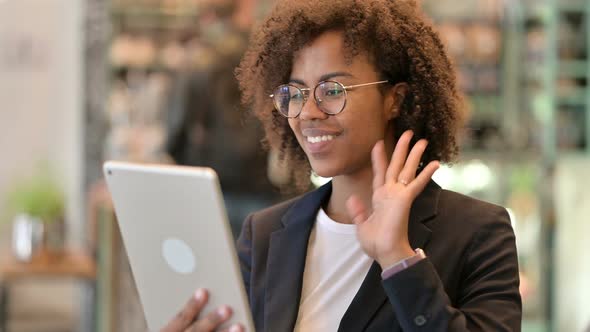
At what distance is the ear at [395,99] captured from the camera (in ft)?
5.60

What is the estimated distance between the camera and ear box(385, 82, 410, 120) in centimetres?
171

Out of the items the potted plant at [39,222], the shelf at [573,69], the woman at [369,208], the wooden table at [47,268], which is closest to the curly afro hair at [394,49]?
the woman at [369,208]

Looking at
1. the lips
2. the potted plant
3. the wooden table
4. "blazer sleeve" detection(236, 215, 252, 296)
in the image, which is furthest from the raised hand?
the potted plant

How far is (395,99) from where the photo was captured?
1.72 m

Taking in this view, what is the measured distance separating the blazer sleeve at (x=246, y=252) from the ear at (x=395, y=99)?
37 centimetres

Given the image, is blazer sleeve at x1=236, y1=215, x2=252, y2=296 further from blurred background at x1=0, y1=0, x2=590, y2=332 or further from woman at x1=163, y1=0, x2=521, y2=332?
blurred background at x1=0, y1=0, x2=590, y2=332

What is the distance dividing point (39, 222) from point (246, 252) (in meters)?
3.58

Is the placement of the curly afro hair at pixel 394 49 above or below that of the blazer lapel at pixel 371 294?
above

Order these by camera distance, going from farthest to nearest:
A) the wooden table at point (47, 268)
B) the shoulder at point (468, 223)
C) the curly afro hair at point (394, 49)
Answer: the wooden table at point (47, 268), the curly afro hair at point (394, 49), the shoulder at point (468, 223)

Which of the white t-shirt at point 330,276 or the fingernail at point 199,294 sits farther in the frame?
the white t-shirt at point 330,276

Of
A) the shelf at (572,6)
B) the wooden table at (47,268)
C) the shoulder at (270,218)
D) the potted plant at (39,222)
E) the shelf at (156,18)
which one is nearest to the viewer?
the shoulder at (270,218)

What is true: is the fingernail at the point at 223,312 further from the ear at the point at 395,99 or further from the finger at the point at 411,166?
the ear at the point at 395,99

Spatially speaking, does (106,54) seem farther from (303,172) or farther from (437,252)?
(437,252)

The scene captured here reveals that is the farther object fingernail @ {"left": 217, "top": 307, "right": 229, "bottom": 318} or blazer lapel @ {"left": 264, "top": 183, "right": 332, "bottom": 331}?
blazer lapel @ {"left": 264, "top": 183, "right": 332, "bottom": 331}
